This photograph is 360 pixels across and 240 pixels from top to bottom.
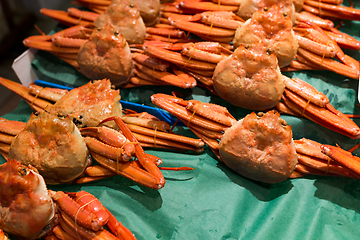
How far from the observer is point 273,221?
1.74 meters

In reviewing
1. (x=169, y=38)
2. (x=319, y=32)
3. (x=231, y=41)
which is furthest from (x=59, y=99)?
(x=319, y=32)

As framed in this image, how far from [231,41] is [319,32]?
73cm

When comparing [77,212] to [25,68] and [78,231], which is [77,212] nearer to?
[78,231]

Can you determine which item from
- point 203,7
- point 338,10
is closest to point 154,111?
point 203,7

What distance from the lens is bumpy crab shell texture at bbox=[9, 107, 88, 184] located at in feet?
5.76

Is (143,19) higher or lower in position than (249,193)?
higher

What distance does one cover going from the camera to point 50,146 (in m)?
1.76

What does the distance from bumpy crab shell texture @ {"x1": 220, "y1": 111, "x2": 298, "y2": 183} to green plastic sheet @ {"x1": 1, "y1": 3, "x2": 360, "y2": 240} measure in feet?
0.54

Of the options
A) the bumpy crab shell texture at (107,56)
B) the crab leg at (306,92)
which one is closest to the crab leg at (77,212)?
the bumpy crab shell texture at (107,56)

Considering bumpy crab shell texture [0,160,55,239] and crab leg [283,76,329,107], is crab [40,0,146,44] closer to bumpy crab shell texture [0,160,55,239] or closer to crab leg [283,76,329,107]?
crab leg [283,76,329,107]

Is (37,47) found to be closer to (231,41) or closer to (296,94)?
(231,41)

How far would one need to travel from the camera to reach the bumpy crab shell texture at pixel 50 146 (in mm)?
1755

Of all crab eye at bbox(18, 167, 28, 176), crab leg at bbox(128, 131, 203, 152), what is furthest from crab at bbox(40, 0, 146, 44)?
crab eye at bbox(18, 167, 28, 176)

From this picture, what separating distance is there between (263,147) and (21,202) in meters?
1.44
